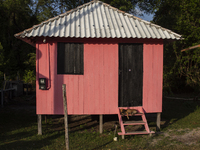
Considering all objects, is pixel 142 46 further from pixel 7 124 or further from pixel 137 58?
pixel 7 124

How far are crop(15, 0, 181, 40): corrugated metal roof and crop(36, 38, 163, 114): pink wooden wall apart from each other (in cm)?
37

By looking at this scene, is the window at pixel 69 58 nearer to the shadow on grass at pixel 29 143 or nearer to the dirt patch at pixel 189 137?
the shadow on grass at pixel 29 143

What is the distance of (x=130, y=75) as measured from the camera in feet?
25.1

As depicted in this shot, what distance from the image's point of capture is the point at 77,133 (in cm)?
757

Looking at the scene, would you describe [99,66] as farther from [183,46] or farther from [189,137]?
[183,46]

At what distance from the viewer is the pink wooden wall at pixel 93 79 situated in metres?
7.32

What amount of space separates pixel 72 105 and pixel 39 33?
291 centimetres

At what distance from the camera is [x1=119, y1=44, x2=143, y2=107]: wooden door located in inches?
299

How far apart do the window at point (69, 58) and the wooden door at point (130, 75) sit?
63.2 inches

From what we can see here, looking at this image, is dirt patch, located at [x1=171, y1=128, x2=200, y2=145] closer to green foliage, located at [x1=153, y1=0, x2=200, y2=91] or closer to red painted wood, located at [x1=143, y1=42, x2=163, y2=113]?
red painted wood, located at [x1=143, y1=42, x2=163, y2=113]

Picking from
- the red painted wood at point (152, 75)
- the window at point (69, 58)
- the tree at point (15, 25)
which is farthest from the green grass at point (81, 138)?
the tree at point (15, 25)

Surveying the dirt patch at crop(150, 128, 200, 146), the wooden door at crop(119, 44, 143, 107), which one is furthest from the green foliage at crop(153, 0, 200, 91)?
the wooden door at crop(119, 44, 143, 107)

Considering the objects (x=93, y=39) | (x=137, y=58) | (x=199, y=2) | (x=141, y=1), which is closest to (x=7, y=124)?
(x=93, y=39)

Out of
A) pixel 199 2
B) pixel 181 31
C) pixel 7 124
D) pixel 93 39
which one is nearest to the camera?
pixel 93 39
